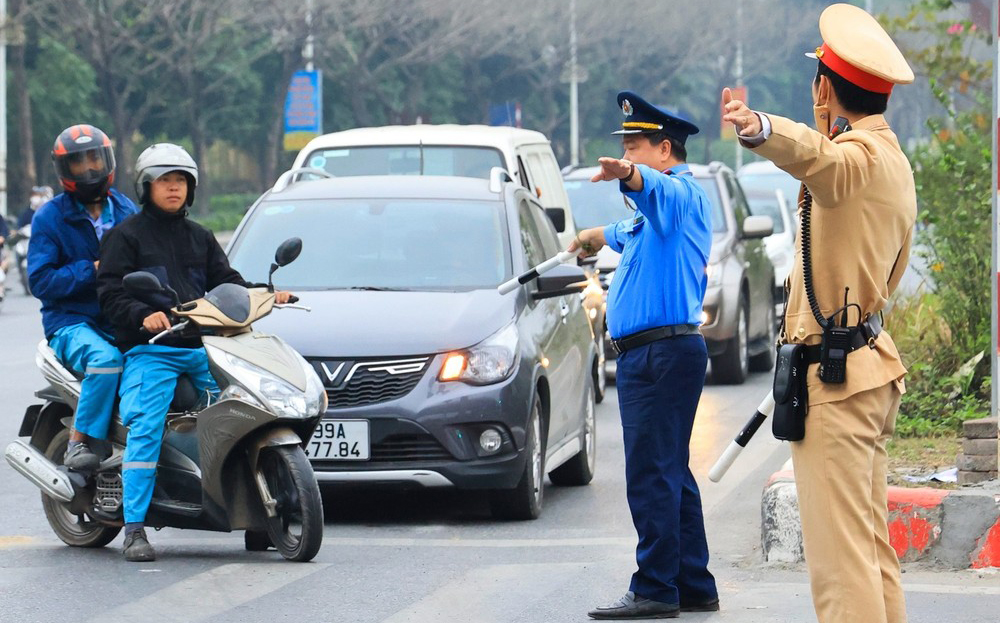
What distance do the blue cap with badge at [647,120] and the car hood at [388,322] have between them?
218 cm

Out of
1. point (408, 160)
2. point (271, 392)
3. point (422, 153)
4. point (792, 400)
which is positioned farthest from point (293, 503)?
point (408, 160)

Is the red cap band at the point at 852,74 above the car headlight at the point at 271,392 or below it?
above

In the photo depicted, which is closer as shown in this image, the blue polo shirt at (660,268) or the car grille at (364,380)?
the blue polo shirt at (660,268)

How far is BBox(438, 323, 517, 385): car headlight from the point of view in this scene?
25.6 ft

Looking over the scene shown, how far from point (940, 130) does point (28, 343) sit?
10031 mm

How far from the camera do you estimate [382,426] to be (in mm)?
7691

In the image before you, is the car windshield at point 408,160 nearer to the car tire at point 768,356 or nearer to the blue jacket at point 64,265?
the car tire at point 768,356

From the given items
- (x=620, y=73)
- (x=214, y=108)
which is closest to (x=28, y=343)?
(x=214, y=108)

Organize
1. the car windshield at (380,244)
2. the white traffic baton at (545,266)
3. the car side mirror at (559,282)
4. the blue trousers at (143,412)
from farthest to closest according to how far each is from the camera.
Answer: the car windshield at (380,244) < the car side mirror at (559,282) < the blue trousers at (143,412) < the white traffic baton at (545,266)

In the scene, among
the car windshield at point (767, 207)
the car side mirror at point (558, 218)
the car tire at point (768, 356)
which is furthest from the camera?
the car windshield at point (767, 207)

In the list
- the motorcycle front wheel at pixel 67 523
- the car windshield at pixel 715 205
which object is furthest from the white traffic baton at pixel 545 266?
the car windshield at pixel 715 205

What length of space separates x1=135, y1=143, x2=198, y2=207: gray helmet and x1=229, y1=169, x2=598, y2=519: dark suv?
3.50 feet

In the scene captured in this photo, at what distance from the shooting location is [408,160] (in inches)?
519

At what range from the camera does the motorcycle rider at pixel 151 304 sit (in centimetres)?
693
